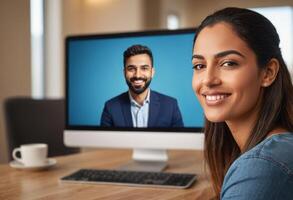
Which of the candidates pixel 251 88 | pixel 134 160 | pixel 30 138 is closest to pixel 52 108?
pixel 30 138

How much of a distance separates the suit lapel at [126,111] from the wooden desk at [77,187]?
0.64ft

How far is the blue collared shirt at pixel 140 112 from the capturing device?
1.39m

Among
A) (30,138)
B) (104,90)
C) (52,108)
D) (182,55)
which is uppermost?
(182,55)

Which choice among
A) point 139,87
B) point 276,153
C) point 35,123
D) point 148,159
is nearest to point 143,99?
point 139,87

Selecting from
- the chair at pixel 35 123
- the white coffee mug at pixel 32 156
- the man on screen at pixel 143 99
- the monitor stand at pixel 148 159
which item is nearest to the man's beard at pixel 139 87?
the man on screen at pixel 143 99

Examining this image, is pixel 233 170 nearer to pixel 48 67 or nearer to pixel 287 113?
Result: pixel 287 113

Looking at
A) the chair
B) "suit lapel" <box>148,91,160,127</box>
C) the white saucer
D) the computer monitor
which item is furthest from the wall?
"suit lapel" <box>148,91,160,127</box>

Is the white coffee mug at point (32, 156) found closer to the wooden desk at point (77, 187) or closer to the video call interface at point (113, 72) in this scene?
the wooden desk at point (77, 187)

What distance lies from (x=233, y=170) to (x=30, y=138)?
1.53 meters

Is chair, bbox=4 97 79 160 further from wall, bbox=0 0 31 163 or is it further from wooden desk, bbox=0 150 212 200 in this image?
wall, bbox=0 0 31 163

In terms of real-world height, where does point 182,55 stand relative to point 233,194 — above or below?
above

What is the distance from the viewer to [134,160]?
1582 mm

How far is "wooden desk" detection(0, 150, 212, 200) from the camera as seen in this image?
1.09 metres

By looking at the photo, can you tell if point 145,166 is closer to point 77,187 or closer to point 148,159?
point 148,159
